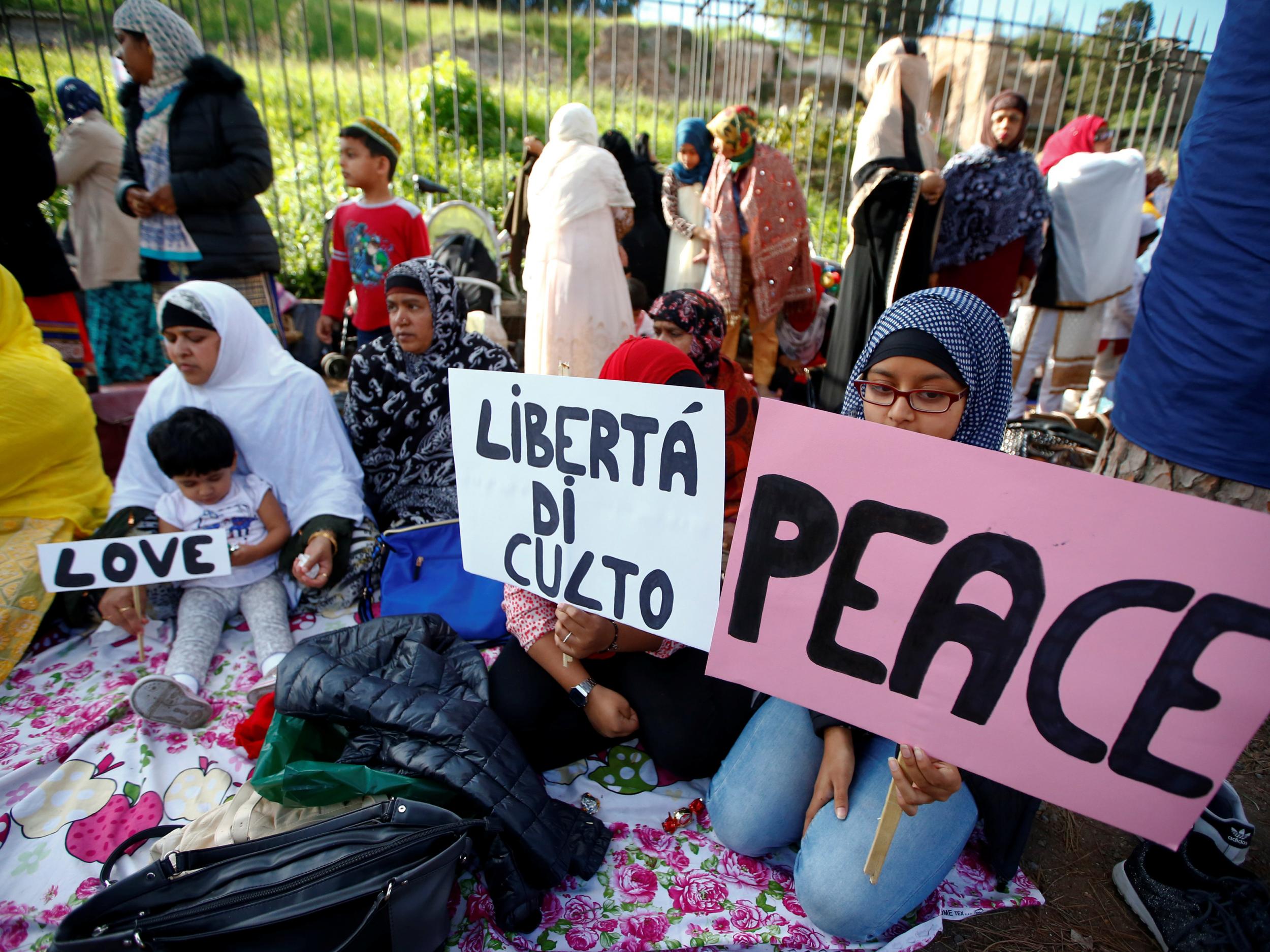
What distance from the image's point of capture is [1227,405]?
175cm

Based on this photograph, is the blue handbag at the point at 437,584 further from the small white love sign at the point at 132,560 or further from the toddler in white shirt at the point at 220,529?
the small white love sign at the point at 132,560

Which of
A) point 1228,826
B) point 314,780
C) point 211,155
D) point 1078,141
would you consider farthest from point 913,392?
point 1078,141

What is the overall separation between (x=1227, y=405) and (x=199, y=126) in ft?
13.5

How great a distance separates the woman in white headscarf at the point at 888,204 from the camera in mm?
3758

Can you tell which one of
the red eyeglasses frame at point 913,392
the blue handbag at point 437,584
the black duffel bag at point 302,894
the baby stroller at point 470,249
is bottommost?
the blue handbag at point 437,584

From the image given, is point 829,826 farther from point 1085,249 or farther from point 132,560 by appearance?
point 1085,249

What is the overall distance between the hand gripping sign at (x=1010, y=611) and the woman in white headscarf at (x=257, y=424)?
1.91 meters

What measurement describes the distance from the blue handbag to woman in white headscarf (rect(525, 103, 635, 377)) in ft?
5.09

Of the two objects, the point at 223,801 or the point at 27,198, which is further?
the point at 27,198

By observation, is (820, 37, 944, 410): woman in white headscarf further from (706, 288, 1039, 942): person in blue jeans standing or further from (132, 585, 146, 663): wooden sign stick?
(132, 585, 146, 663): wooden sign stick

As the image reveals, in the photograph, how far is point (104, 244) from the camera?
393 cm

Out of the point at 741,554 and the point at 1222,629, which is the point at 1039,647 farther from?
the point at 741,554

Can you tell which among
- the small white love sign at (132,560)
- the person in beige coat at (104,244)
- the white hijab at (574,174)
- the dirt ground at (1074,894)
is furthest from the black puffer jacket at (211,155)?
the dirt ground at (1074,894)

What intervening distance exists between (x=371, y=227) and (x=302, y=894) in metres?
3.32
